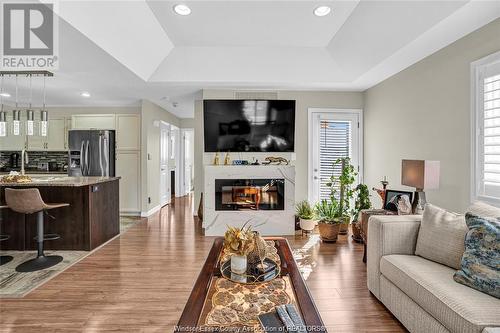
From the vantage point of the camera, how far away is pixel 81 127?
5742 mm

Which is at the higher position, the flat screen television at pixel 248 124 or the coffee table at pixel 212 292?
the flat screen television at pixel 248 124

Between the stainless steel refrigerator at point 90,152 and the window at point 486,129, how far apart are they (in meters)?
5.99

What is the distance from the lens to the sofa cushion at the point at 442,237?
74.0 inches

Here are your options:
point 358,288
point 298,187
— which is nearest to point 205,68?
point 298,187

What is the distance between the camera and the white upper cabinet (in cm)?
575

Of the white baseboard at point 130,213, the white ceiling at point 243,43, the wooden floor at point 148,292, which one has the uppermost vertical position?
the white ceiling at point 243,43

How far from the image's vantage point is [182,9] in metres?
2.91

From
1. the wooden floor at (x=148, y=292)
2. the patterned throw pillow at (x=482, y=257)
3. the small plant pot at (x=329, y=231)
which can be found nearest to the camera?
the patterned throw pillow at (x=482, y=257)

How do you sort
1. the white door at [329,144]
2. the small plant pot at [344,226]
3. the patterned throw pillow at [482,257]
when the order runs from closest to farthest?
the patterned throw pillow at [482,257] → the small plant pot at [344,226] → the white door at [329,144]

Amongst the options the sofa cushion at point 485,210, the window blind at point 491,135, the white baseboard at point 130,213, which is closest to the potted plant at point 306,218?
the window blind at point 491,135

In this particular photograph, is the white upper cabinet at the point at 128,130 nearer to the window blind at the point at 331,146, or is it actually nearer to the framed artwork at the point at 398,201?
the window blind at the point at 331,146

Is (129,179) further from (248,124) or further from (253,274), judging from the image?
(253,274)

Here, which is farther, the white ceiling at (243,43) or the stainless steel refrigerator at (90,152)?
the stainless steel refrigerator at (90,152)

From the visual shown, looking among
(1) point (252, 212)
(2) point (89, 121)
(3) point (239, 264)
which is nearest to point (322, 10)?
(3) point (239, 264)
